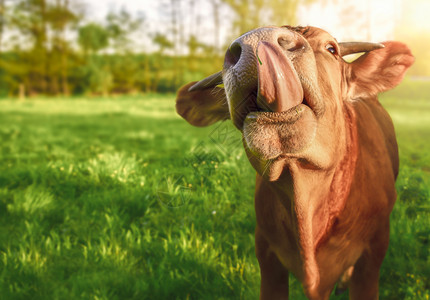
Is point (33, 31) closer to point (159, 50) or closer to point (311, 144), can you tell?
point (159, 50)

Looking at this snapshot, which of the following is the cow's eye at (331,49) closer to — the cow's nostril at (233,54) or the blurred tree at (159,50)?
the cow's nostril at (233,54)

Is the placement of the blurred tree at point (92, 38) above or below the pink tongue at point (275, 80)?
above

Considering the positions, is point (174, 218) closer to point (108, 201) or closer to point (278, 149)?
point (108, 201)

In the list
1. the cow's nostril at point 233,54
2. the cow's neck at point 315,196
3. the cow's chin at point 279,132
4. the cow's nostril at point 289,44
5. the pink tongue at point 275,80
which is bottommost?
the cow's neck at point 315,196

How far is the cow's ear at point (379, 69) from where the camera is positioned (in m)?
1.83

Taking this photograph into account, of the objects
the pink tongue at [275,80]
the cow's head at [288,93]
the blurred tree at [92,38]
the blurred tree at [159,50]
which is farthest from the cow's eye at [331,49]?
the blurred tree at [92,38]

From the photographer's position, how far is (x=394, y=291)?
8.54 ft

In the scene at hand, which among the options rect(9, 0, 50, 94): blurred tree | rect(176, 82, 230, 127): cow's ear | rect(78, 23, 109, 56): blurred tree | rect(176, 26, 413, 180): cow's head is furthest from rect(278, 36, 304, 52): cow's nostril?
rect(78, 23, 109, 56): blurred tree

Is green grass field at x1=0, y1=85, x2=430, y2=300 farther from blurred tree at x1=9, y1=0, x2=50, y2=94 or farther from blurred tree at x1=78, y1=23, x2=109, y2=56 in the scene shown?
blurred tree at x1=78, y1=23, x2=109, y2=56

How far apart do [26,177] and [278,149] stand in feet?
14.1

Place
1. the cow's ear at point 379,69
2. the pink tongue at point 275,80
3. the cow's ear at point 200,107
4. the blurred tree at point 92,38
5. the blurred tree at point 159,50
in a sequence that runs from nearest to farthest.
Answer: the pink tongue at point 275,80 < the cow's ear at point 379,69 < the cow's ear at point 200,107 < the blurred tree at point 159,50 < the blurred tree at point 92,38

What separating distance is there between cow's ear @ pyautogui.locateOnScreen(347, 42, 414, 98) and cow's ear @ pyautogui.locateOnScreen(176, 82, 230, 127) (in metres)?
0.65

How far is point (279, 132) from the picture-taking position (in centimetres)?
140

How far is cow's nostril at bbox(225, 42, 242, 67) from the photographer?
1.38 metres
